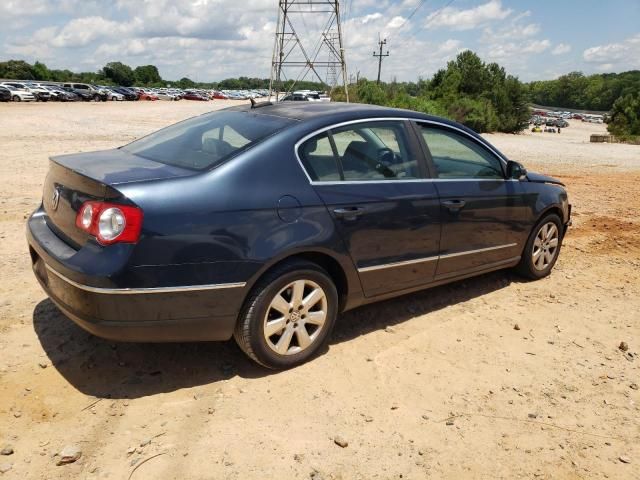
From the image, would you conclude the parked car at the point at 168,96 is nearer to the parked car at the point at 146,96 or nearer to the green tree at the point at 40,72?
the parked car at the point at 146,96

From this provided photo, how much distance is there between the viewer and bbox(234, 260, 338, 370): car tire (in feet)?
11.1

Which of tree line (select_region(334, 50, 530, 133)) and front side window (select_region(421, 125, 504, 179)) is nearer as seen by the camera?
front side window (select_region(421, 125, 504, 179))

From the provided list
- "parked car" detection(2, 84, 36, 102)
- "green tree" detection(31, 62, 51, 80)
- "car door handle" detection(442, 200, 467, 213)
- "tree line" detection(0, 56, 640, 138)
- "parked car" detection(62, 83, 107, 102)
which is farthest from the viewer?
"green tree" detection(31, 62, 51, 80)

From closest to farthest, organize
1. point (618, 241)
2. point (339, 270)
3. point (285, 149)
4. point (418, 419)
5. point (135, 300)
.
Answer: point (135, 300)
point (418, 419)
point (285, 149)
point (339, 270)
point (618, 241)

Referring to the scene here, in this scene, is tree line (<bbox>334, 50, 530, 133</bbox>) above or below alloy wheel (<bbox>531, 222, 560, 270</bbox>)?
above

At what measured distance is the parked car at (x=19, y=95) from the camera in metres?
48.2

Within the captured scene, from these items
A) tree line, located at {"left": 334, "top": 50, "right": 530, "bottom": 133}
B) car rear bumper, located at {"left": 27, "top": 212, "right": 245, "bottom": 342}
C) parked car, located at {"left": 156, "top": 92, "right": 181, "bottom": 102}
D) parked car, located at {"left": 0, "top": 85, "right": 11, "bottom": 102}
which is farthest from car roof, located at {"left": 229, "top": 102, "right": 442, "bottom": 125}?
parked car, located at {"left": 156, "top": 92, "right": 181, "bottom": 102}

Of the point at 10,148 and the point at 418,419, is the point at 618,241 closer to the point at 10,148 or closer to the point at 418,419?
the point at 418,419

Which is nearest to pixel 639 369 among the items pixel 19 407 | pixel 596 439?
pixel 596 439

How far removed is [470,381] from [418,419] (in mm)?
623

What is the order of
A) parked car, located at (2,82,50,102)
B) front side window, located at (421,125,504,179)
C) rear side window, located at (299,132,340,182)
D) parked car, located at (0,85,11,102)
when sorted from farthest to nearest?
parked car, located at (2,82,50,102)
parked car, located at (0,85,11,102)
front side window, located at (421,125,504,179)
rear side window, located at (299,132,340,182)

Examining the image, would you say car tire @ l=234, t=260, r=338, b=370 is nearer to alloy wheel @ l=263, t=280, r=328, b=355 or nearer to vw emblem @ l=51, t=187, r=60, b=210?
alloy wheel @ l=263, t=280, r=328, b=355

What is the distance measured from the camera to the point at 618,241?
726cm

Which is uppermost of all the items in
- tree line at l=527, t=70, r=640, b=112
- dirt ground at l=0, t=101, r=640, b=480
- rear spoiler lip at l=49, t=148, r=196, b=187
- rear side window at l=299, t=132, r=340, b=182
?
tree line at l=527, t=70, r=640, b=112
